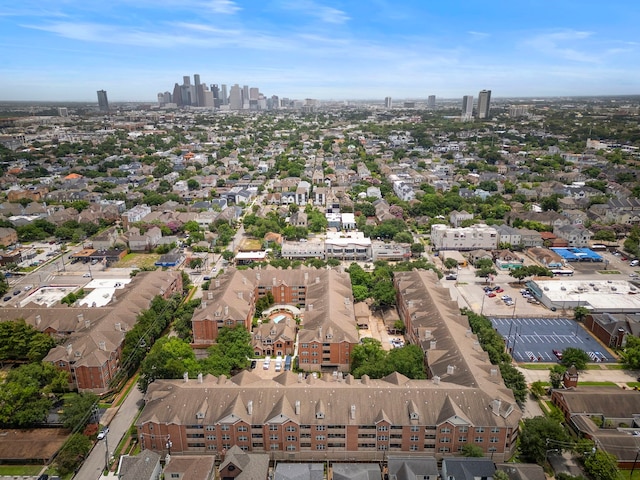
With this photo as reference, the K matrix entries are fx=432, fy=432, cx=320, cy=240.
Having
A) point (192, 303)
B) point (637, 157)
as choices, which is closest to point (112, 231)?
point (192, 303)

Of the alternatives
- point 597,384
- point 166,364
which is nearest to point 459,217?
point 597,384

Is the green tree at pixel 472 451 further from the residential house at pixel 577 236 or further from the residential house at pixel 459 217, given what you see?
the residential house at pixel 459 217

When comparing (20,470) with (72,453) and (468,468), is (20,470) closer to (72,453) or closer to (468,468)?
(72,453)

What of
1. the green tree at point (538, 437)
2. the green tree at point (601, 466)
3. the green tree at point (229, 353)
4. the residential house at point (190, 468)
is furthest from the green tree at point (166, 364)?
the green tree at point (601, 466)

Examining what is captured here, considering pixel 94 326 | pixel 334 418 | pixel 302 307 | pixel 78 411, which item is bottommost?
pixel 302 307

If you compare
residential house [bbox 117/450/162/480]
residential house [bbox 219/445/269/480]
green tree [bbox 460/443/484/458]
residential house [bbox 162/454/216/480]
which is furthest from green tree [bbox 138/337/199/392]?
green tree [bbox 460/443/484/458]

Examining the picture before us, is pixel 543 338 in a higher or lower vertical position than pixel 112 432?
higher

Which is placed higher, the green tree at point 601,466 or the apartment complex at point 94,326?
the apartment complex at point 94,326

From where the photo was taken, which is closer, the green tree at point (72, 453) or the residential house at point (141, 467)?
the residential house at point (141, 467)
